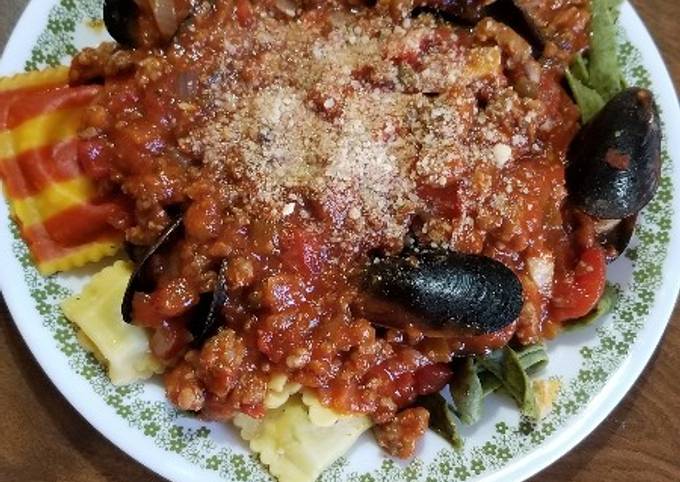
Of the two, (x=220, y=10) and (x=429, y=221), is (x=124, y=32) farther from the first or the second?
(x=429, y=221)

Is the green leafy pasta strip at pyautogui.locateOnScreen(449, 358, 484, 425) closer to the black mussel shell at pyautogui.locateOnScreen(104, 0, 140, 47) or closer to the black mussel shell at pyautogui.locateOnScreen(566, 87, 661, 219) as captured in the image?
the black mussel shell at pyautogui.locateOnScreen(566, 87, 661, 219)

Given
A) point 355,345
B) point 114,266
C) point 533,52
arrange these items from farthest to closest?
point 533,52, point 114,266, point 355,345

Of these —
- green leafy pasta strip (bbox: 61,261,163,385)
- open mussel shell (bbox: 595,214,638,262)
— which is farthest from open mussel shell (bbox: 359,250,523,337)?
green leafy pasta strip (bbox: 61,261,163,385)

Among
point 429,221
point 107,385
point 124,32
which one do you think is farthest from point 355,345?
point 124,32

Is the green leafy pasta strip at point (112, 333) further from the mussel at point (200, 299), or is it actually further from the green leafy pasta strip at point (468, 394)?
the green leafy pasta strip at point (468, 394)

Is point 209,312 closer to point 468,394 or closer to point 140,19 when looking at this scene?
point 468,394

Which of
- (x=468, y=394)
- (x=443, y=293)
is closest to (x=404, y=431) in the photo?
(x=468, y=394)

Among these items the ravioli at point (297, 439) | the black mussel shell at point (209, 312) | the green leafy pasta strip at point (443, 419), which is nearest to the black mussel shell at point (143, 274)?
the black mussel shell at point (209, 312)
